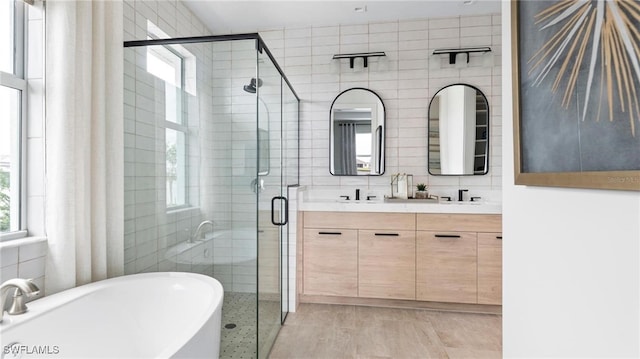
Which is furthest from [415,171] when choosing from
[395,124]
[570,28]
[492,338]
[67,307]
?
[67,307]

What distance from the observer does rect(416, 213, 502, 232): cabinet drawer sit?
8.45 feet

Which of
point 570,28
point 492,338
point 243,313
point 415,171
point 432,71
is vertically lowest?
point 492,338

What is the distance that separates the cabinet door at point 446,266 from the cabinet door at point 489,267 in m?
0.05

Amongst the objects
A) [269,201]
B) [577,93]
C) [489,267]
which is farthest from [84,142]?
[489,267]

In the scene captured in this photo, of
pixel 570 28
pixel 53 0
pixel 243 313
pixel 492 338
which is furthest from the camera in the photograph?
pixel 492 338

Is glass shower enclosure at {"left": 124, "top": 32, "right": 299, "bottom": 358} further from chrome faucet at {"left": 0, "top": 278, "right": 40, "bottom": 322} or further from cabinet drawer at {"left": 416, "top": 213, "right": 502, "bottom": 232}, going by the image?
cabinet drawer at {"left": 416, "top": 213, "right": 502, "bottom": 232}

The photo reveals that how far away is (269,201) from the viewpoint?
2.11 m

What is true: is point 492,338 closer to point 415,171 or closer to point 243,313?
point 415,171

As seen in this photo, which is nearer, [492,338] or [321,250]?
[492,338]

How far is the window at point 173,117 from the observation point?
1.88 metres

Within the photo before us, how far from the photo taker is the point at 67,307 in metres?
1.33

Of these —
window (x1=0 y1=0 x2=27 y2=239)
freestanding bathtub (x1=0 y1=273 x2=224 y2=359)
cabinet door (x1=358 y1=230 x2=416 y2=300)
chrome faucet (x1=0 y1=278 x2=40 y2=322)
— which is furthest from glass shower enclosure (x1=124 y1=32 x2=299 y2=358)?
cabinet door (x1=358 y1=230 x2=416 y2=300)

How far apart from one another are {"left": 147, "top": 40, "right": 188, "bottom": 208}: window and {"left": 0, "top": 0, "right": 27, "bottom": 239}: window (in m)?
0.60

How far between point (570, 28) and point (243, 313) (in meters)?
1.87
